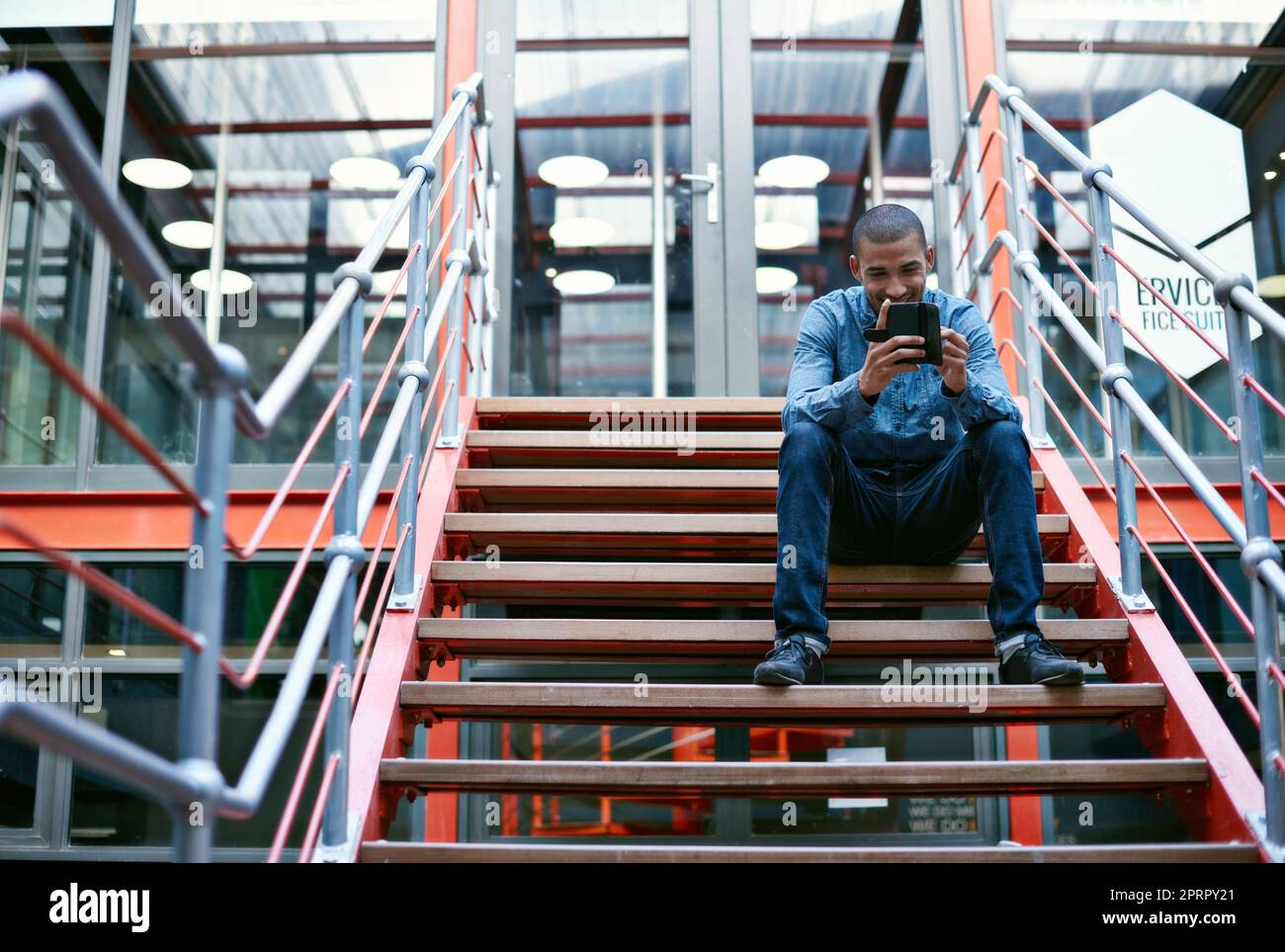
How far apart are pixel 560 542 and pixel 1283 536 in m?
2.34

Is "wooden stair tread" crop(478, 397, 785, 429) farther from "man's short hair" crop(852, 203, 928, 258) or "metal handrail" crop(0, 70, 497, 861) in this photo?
"man's short hair" crop(852, 203, 928, 258)

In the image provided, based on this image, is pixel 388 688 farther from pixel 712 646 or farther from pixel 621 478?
pixel 621 478

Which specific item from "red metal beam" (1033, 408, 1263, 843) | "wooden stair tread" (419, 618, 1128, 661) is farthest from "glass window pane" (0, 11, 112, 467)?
"red metal beam" (1033, 408, 1263, 843)

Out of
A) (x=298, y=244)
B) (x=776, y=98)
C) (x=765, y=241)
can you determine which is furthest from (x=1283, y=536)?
(x=298, y=244)

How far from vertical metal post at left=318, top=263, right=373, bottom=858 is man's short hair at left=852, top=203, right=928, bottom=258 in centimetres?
109

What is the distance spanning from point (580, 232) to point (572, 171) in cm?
23

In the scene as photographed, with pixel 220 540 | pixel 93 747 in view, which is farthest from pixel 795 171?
pixel 93 747

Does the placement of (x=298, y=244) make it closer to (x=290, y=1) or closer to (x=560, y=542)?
(x=290, y=1)

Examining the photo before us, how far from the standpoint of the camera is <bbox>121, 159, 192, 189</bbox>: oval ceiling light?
14.2 feet

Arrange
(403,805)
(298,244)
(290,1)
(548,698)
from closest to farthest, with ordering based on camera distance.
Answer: (548,698)
(403,805)
(298,244)
(290,1)

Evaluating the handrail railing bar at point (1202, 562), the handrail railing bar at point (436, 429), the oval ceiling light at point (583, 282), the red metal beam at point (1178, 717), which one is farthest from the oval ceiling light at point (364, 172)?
the handrail railing bar at point (1202, 562)

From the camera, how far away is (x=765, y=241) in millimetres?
4426

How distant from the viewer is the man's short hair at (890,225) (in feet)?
8.31
